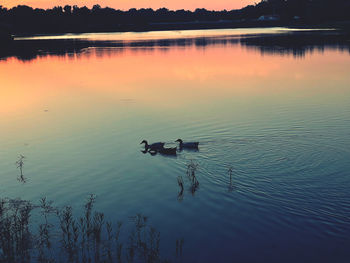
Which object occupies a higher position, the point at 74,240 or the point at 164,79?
the point at 164,79

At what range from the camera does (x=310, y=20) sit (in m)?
169

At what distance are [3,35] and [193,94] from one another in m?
94.1

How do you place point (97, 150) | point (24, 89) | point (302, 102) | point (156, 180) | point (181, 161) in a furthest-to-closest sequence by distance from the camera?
point (24, 89)
point (302, 102)
point (97, 150)
point (181, 161)
point (156, 180)

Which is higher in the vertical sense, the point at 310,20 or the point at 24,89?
the point at 310,20

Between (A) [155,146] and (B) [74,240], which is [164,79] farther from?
(B) [74,240]

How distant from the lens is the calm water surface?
13125 mm

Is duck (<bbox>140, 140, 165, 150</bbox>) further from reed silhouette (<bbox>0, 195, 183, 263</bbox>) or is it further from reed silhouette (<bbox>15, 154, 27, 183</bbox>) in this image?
reed silhouette (<bbox>0, 195, 183, 263</bbox>)

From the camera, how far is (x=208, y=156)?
19.8m

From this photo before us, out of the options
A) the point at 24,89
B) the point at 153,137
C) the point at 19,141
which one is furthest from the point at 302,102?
the point at 24,89

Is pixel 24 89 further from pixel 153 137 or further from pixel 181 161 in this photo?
pixel 181 161

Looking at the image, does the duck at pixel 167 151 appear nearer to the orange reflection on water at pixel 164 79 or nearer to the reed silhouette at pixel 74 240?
the reed silhouette at pixel 74 240

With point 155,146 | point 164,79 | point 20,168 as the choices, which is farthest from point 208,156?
point 164,79

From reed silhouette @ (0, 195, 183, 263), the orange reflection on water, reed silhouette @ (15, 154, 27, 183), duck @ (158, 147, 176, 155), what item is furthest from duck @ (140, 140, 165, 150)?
the orange reflection on water

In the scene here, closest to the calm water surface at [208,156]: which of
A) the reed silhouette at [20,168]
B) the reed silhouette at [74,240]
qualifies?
the reed silhouette at [20,168]
